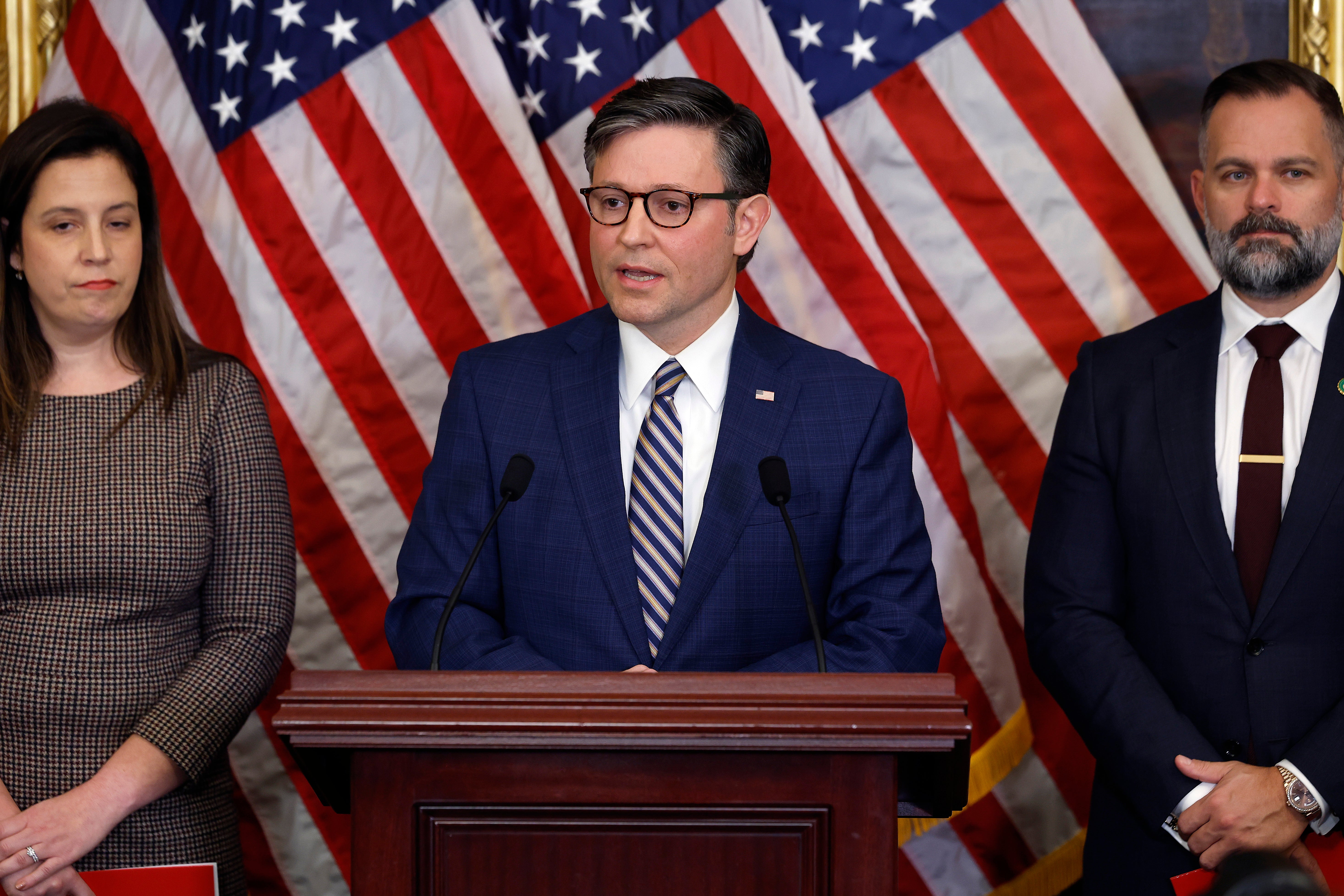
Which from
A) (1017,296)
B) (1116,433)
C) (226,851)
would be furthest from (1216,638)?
(226,851)

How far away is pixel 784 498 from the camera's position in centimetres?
172

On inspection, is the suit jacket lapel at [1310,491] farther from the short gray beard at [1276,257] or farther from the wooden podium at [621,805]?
the wooden podium at [621,805]

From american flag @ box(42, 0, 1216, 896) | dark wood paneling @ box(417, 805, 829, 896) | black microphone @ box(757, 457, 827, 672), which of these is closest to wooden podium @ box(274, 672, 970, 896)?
dark wood paneling @ box(417, 805, 829, 896)

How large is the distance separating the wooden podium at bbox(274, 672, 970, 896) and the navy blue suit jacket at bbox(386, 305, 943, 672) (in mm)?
509

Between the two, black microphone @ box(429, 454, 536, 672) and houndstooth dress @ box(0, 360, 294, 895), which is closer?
black microphone @ box(429, 454, 536, 672)

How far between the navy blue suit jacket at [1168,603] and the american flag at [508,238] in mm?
607

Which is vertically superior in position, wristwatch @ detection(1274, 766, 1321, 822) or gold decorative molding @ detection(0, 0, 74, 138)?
gold decorative molding @ detection(0, 0, 74, 138)

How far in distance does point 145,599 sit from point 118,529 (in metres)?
0.13

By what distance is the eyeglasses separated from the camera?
7.02 ft

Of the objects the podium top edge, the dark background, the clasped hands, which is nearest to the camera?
the podium top edge

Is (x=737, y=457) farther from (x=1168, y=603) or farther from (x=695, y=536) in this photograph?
(x=1168, y=603)

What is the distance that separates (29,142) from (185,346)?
443 millimetres

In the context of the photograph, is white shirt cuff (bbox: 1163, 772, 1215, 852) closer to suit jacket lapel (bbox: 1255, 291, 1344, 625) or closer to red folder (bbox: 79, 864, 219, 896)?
suit jacket lapel (bbox: 1255, 291, 1344, 625)

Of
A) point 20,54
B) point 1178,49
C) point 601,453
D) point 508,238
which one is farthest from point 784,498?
point 20,54
